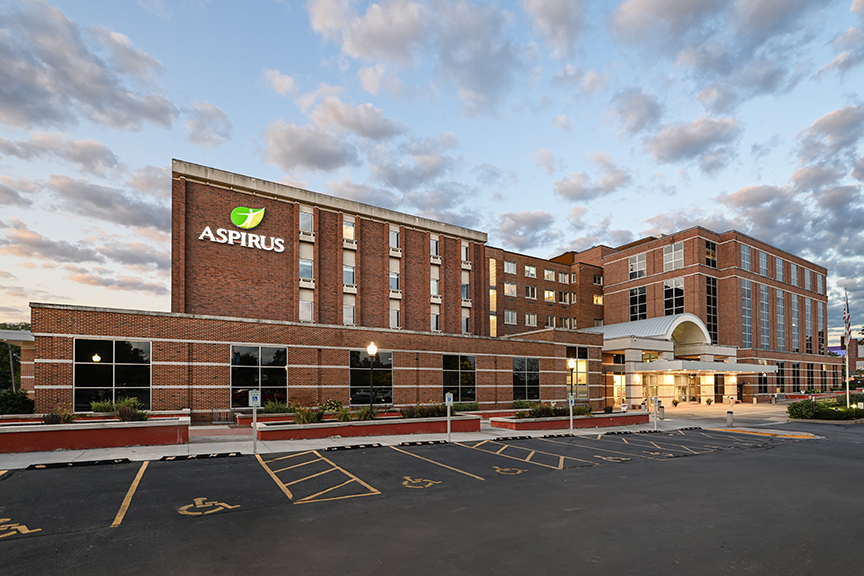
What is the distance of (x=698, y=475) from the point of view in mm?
15328

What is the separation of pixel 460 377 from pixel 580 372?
43.1ft

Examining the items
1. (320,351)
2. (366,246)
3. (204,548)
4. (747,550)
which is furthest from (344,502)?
(366,246)

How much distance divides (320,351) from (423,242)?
58.6 ft

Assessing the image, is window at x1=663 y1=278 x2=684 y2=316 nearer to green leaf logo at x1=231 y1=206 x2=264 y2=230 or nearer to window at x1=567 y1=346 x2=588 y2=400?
window at x1=567 y1=346 x2=588 y2=400

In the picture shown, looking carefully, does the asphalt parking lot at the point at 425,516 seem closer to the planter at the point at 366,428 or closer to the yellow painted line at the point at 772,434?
the planter at the point at 366,428

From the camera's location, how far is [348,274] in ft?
133

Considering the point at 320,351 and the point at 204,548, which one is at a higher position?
the point at 320,351

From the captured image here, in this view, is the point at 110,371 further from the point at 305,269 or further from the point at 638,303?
the point at 638,303

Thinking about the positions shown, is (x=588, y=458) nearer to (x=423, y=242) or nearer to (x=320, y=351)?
(x=320, y=351)

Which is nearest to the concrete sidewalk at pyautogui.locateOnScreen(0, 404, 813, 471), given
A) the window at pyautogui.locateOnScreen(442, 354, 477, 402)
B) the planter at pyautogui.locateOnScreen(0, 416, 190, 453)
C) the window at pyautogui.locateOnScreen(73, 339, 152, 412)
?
the planter at pyautogui.locateOnScreen(0, 416, 190, 453)

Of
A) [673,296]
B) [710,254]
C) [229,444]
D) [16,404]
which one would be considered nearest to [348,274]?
[229,444]

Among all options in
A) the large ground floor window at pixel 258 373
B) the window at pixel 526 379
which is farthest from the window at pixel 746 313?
the large ground floor window at pixel 258 373

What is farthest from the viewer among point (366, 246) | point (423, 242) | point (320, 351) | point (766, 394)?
point (766, 394)

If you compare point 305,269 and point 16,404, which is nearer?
point 16,404
